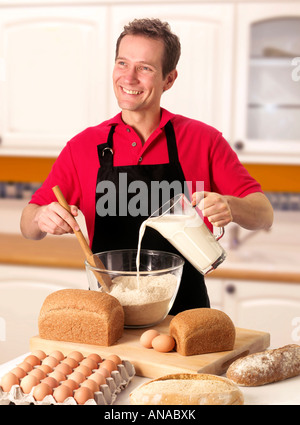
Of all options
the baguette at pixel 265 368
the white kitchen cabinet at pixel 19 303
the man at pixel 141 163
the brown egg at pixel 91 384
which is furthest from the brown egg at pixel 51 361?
the white kitchen cabinet at pixel 19 303

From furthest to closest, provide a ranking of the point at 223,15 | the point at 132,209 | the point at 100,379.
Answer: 1. the point at 223,15
2. the point at 132,209
3. the point at 100,379

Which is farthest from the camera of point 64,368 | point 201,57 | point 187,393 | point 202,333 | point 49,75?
point 49,75

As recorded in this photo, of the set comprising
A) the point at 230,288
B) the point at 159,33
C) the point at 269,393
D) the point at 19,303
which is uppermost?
the point at 159,33

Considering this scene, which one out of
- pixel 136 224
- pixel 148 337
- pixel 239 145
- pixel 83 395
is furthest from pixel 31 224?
pixel 239 145

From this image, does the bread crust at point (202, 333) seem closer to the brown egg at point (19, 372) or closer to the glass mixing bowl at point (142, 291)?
the glass mixing bowl at point (142, 291)

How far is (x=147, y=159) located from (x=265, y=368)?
88cm

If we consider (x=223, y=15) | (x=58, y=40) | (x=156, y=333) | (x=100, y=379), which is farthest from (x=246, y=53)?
(x=100, y=379)

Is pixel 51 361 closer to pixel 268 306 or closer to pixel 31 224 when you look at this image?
pixel 31 224

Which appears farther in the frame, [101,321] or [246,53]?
[246,53]

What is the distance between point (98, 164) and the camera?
1913mm

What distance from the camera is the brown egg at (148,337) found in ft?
4.42

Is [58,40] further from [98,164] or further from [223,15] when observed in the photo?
[98,164]

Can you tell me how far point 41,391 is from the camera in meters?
1.07
